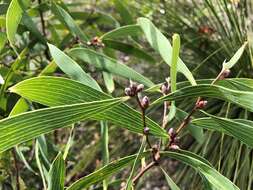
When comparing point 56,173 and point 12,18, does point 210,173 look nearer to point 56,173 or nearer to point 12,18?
point 56,173

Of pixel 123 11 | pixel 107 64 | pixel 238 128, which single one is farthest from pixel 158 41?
pixel 123 11

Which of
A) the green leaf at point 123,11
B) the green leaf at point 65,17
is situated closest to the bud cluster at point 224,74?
the green leaf at point 65,17

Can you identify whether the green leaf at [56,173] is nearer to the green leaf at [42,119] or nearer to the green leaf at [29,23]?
the green leaf at [42,119]

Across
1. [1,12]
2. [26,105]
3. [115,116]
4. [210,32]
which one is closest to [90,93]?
[115,116]

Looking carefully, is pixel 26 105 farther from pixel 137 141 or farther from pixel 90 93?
pixel 137 141

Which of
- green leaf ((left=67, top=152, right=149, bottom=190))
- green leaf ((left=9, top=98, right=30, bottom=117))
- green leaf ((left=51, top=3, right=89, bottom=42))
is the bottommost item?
green leaf ((left=67, top=152, right=149, bottom=190))

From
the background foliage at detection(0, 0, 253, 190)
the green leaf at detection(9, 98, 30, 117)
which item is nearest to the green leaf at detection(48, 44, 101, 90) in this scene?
the background foliage at detection(0, 0, 253, 190)

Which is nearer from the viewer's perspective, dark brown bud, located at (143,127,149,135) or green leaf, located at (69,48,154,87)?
dark brown bud, located at (143,127,149,135)

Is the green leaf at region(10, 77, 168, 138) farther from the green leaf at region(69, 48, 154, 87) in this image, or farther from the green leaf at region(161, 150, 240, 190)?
the green leaf at region(69, 48, 154, 87)
